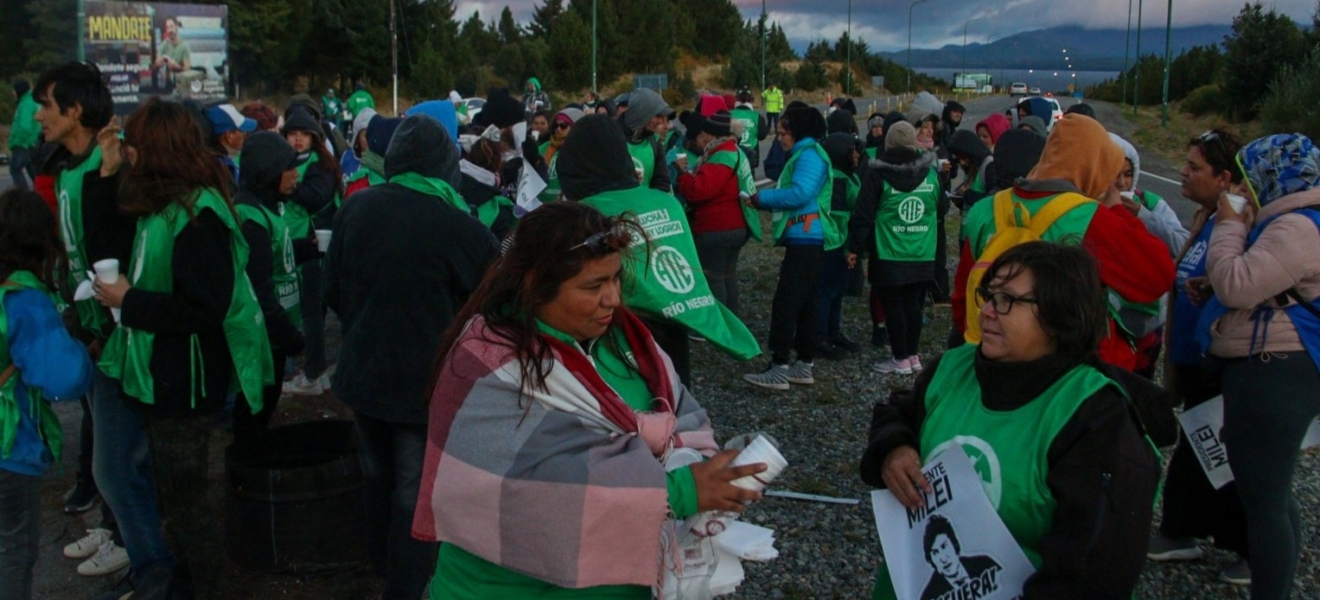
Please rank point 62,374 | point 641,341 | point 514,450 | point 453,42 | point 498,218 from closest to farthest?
point 514,450 < point 641,341 < point 62,374 < point 498,218 < point 453,42

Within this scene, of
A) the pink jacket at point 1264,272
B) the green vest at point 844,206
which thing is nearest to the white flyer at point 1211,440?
the pink jacket at point 1264,272

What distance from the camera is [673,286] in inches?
159

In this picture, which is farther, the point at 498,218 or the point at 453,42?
the point at 453,42

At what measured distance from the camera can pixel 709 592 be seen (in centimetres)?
216

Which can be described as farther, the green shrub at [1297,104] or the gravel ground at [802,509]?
the green shrub at [1297,104]

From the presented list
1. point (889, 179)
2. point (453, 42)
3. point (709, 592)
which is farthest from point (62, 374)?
point (453, 42)

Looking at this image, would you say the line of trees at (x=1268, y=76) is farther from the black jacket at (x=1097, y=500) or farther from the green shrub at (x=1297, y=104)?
the black jacket at (x=1097, y=500)

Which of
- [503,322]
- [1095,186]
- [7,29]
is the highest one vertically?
[7,29]

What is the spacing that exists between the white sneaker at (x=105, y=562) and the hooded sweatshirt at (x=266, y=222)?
3.65 feet

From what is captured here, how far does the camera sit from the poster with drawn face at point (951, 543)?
7.57ft

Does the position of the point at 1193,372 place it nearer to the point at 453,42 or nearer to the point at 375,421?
the point at 375,421

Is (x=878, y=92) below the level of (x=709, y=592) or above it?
above

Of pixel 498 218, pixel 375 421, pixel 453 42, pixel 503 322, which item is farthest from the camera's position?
pixel 453 42

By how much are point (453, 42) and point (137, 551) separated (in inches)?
2211
